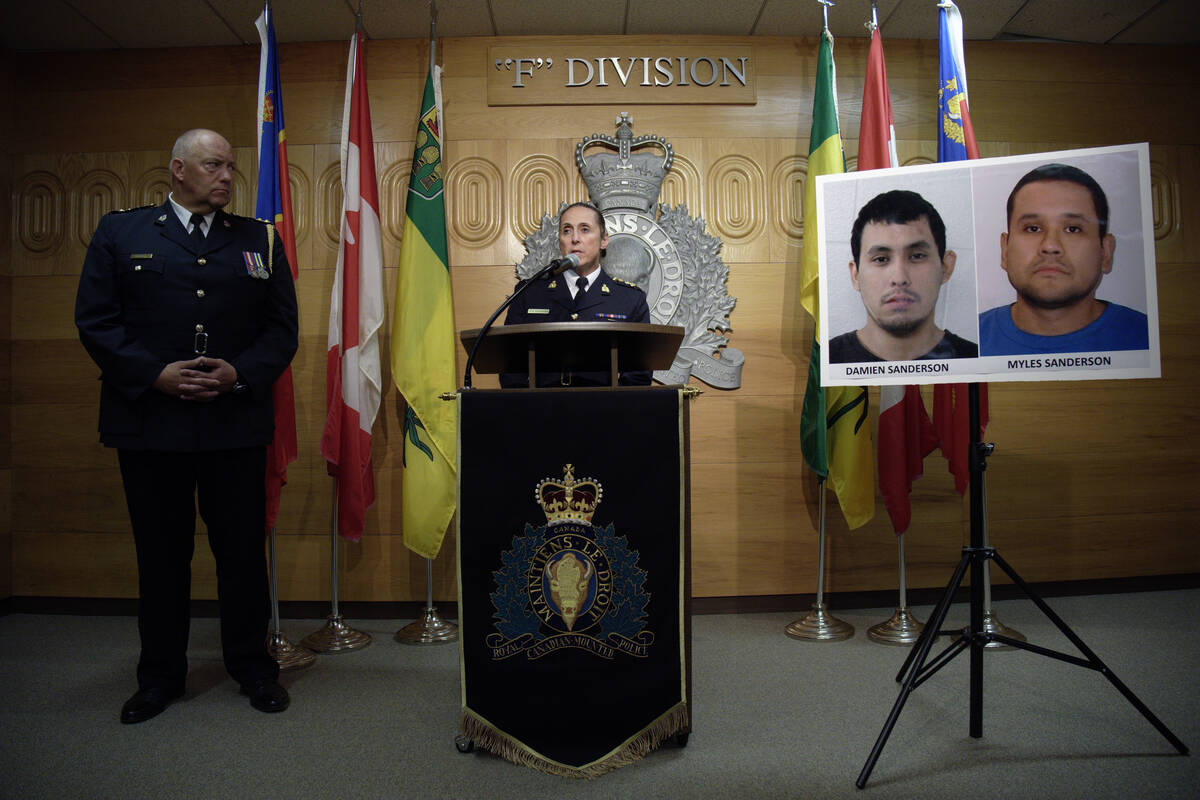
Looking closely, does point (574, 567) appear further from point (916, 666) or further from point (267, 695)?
point (267, 695)

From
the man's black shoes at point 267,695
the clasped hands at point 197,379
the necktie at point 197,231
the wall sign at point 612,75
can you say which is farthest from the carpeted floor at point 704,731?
the wall sign at point 612,75

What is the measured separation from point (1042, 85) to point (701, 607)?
10.00ft

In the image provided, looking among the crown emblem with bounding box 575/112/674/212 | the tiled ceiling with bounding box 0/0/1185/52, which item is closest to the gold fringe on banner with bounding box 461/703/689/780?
the crown emblem with bounding box 575/112/674/212

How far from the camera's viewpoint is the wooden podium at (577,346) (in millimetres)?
1741

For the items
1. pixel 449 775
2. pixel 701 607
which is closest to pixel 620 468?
pixel 449 775

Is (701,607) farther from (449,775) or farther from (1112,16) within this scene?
(1112,16)

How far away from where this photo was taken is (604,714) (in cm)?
→ 180

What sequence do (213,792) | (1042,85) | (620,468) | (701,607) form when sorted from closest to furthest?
(213,792) < (620,468) < (701,607) < (1042,85)

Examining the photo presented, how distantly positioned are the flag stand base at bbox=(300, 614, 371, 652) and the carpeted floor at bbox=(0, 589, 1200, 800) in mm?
63

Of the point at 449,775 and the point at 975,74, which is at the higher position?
the point at 975,74

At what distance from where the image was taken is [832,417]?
3.03m

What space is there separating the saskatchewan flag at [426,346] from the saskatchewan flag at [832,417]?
4.95ft

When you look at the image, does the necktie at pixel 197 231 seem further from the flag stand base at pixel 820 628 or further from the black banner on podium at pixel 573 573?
the flag stand base at pixel 820 628

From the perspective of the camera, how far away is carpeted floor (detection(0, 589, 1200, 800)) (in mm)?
1716
